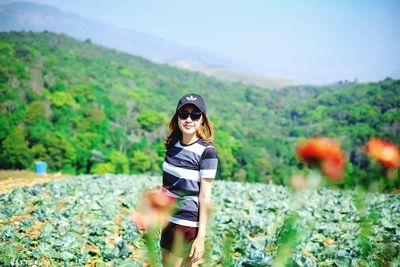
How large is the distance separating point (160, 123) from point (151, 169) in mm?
21272

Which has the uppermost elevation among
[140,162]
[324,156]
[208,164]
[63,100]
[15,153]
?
[324,156]

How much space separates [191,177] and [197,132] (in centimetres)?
38

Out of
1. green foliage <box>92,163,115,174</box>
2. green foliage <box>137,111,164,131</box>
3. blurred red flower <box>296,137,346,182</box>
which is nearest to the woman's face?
blurred red flower <box>296,137,346,182</box>

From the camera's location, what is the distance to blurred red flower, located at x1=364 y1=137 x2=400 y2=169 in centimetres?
107

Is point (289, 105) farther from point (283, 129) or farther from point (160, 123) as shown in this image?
point (160, 123)

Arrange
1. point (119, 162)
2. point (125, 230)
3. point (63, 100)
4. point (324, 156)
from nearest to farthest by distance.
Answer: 1. point (324, 156)
2. point (125, 230)
3. point (119, 162)
4. point (63, 100)

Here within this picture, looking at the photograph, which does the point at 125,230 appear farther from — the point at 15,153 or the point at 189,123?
the point at 15,153

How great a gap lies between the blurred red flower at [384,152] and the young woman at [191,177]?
1.57 m

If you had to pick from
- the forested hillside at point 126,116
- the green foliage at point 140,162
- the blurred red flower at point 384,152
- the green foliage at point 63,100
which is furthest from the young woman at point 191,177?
the green foliage at point 63,100

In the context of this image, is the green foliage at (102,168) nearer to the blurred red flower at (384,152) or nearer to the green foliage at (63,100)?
the green foliage at (63,100)

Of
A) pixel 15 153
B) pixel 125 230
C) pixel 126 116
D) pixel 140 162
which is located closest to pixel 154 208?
pixel 125 230

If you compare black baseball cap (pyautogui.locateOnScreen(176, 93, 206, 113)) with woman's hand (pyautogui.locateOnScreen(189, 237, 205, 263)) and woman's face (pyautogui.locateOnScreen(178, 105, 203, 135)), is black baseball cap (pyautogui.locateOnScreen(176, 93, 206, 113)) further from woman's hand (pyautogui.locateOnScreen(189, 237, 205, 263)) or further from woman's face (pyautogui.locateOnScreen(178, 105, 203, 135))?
woman's hand (pyautogui.locateOnScreen(189, 237, 205, 263))

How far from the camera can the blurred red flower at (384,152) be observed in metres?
1.07

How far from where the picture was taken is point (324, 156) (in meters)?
1.00
